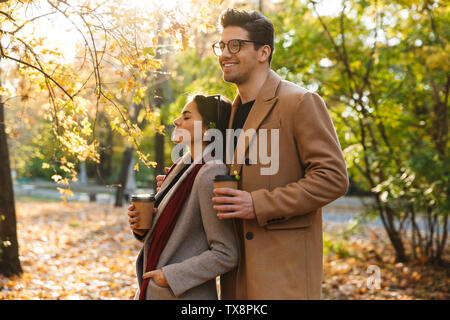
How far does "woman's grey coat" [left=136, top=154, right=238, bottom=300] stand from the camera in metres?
2.04

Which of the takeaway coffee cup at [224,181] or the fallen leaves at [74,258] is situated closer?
the takeaway coffee cup at [224,181]

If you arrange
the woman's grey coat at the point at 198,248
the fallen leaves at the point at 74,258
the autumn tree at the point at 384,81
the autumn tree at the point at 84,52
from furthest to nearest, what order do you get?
the autumn tree at the point at 384,81 < the fallen leaves at the point at 74,258 < the autumn tree at the point at 84,52 < the woman's grey coat at the point at 198,248

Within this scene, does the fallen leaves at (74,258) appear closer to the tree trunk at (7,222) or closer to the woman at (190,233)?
the tree trunk at (7,222)

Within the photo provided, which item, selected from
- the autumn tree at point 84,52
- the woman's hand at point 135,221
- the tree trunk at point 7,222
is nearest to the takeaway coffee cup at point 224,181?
the woman's hand at point 135,221

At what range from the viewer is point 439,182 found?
587 cm

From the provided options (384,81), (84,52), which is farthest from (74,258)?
(384,81)

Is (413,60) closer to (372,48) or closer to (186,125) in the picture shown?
(372,48)

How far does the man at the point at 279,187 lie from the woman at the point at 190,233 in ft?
0.44

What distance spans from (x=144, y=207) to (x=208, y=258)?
427mm

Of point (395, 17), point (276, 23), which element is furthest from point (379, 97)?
point (276, 23)

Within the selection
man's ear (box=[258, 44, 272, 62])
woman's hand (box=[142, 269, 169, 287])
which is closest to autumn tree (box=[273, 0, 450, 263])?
man's ear (box=[258, 44, 272, 62])

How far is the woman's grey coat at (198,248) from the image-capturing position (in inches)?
80.2

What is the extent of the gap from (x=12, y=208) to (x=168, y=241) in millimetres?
5401

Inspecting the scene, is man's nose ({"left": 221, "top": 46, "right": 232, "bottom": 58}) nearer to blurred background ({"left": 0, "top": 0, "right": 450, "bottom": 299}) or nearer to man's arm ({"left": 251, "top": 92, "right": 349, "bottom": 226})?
man's arm ({"left": 251, "top": 92, "right": 349, "bottom": 226})
